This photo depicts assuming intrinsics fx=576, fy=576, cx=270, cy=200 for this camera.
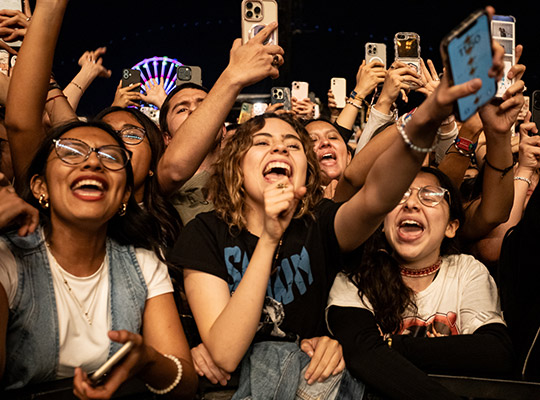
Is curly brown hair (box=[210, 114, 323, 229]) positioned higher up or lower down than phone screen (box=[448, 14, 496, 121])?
lower down

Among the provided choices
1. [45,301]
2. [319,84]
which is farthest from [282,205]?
[319,84]

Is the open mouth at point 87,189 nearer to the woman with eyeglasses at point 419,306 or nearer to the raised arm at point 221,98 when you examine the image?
the raised arm at point 221,98

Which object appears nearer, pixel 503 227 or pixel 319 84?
pixel 503 227

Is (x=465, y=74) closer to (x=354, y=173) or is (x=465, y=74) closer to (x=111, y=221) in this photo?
(x=354, y=173)

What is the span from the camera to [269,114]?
2064 millimetres

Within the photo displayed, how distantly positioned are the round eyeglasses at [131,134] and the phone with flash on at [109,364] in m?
1.16

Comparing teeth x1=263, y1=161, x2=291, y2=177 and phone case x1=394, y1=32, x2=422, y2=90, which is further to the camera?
phone case x1=394, y1=32, x2=422, y2=90

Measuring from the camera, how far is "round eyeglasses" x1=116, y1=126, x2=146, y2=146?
89.0 inches

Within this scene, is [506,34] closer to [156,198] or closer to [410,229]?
[410,229]

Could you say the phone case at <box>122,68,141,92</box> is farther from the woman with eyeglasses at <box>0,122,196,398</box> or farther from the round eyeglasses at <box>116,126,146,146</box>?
the woman with eyeglasses at <box>0,122,196,398</box>

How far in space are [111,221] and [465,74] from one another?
117 cm

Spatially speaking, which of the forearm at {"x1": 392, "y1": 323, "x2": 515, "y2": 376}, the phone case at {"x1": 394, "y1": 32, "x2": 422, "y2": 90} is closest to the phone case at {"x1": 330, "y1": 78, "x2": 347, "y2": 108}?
the phone case at {"x1": 394, "y1": 32, "x2": 422, "y2": 90}

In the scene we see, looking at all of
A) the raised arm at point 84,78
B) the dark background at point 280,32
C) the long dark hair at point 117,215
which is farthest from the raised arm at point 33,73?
the dark background at point 280,32

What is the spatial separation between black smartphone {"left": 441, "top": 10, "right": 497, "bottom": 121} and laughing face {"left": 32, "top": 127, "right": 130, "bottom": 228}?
0.99m
